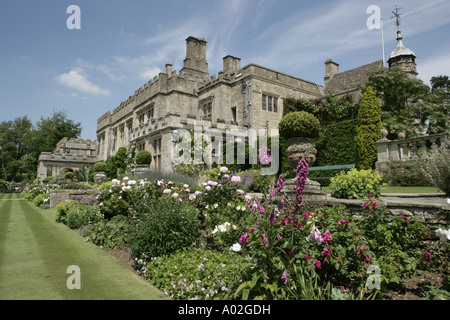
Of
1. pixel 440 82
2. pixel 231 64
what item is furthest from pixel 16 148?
pixel 440 82

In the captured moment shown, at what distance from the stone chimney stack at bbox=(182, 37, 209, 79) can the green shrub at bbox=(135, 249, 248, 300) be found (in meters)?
24.7

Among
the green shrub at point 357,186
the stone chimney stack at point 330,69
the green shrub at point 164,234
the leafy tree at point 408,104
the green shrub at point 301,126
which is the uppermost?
the stone chimney stack at point 330,69

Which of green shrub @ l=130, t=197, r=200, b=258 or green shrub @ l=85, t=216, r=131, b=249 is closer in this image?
green shrub @ l=130, t=197, r=200, b=258

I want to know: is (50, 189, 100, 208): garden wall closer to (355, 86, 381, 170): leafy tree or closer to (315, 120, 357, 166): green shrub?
(315, 120, 357, 166): green shrub

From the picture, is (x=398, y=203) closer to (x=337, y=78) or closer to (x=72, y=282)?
(x=72, y=282)

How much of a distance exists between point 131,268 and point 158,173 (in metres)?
5.40

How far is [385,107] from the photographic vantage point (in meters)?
18.5

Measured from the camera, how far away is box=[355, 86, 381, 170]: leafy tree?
521 inches

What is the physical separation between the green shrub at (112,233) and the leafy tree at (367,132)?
444 inches

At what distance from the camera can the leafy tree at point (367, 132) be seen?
1323 cm

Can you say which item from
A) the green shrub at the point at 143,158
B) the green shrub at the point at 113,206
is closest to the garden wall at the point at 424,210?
the green shrub at the point at 113,206

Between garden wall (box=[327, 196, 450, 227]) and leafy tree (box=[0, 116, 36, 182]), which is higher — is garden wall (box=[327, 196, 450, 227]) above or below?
below

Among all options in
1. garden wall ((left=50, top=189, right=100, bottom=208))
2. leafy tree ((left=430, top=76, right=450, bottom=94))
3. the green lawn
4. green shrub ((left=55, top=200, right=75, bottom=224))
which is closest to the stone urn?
the green lawn

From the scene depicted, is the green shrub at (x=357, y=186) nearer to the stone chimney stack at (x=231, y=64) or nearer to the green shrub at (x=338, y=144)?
the green shrub at (x=338, y=144)
